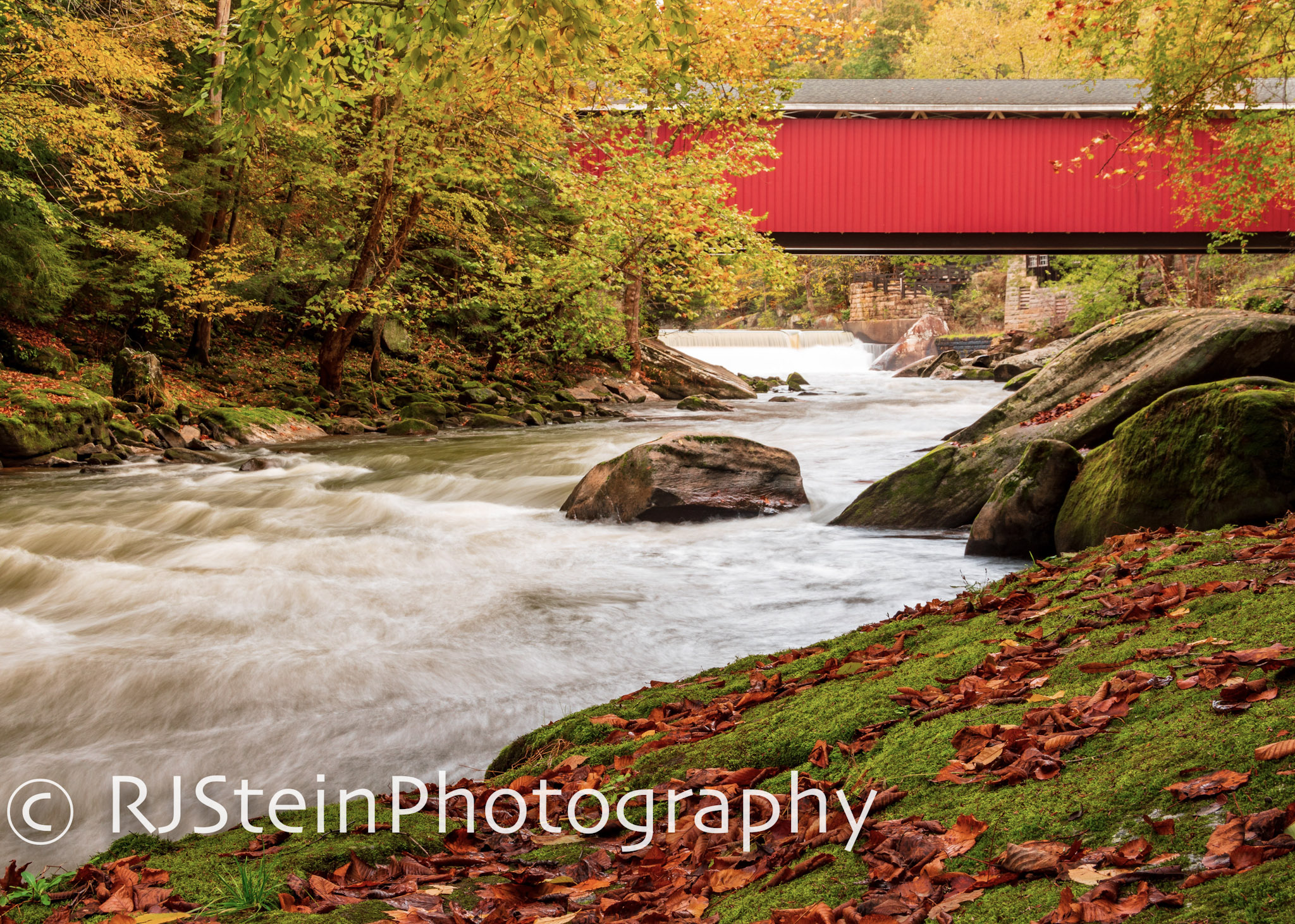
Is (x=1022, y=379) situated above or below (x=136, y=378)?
below

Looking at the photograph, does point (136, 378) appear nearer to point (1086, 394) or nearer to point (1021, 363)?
point (1086, 394)

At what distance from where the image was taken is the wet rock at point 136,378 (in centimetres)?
1156

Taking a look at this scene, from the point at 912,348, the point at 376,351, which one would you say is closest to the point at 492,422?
the point at 376,351

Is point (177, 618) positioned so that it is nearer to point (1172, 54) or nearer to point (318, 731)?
point (318, 731)

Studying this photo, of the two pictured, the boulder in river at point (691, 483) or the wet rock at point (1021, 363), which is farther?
the wet rock at point (1021, 363)

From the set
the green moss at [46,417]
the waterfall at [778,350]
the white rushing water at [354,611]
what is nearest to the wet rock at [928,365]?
the waterfall at [778,350]

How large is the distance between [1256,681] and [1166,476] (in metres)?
2.80

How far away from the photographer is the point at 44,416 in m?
10.0

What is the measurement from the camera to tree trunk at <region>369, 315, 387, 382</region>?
14.6m

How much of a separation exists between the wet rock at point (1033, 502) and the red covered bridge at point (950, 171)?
1486cm

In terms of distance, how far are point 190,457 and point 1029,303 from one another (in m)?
28.7

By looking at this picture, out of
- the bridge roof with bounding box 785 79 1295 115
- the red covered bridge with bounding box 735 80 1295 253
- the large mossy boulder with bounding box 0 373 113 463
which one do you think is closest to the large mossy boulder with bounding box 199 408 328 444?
the large mossy boulder with bounding box 0 373 113 463

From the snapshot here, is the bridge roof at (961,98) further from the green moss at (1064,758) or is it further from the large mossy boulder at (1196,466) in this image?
the green moss at (1064,758)

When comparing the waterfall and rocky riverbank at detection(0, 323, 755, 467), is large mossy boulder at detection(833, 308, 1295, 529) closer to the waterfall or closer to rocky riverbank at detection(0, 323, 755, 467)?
rocky riverbank at detection(0, 323, 755, 467)
